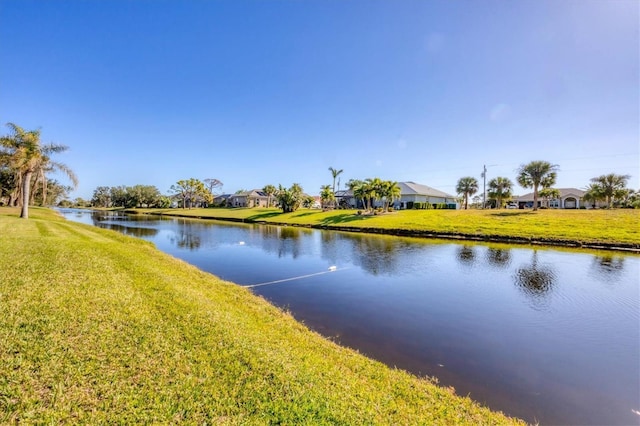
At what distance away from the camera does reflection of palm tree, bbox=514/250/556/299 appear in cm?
1209

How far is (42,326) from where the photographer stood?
17.2 ft

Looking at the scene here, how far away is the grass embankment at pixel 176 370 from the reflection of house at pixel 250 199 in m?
83.4

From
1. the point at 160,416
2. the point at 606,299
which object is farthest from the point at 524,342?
the point at 160,416

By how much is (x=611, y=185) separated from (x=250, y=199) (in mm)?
81354

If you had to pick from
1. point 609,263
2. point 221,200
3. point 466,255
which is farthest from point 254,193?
point 609,263

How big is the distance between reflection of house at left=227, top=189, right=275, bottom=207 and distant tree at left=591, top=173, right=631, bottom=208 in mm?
76198

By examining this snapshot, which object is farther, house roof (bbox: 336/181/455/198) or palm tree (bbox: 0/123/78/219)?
house roof (bbox: 336/181/455/198)

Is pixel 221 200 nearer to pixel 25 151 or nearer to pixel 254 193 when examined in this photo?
pixel 254 193

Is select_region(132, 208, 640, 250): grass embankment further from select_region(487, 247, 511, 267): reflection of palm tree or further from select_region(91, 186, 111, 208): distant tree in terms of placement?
select_region(91, 186, 111, 208): distant tree

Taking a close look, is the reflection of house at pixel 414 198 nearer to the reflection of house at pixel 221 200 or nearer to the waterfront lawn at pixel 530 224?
the waterfront lawn at pixel 530 224

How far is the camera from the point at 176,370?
4.48 meters

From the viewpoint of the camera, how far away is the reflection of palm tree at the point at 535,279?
1209 centimetres

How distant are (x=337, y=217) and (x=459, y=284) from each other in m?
36.3

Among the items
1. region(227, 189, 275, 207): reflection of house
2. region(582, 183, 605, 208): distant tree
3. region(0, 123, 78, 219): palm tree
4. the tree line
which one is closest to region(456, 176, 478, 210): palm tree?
the tree line
